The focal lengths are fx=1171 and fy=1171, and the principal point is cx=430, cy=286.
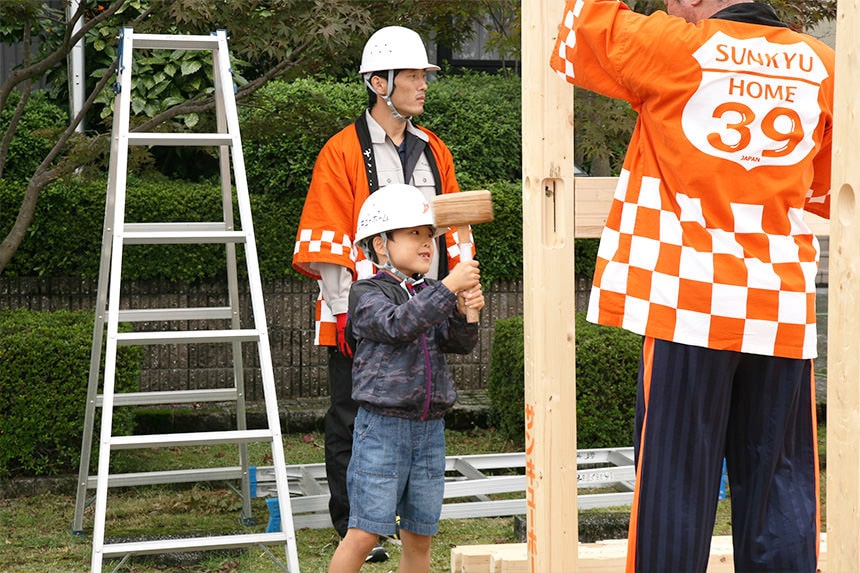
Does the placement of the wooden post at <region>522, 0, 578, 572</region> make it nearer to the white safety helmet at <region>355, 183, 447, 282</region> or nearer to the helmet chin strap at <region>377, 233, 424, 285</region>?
the white safety helmet at <region>355, 183, 447, 282</region>

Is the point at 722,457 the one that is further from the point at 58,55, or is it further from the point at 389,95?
the point at 58,55

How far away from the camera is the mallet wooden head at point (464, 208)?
3.53 metres

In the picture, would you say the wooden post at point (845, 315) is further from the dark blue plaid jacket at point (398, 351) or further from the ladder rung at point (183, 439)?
the ladder rung at point (183, 439)

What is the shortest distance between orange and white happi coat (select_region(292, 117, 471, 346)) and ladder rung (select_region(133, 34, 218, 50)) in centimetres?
67

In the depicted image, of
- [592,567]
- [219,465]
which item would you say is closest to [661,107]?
[592,567]

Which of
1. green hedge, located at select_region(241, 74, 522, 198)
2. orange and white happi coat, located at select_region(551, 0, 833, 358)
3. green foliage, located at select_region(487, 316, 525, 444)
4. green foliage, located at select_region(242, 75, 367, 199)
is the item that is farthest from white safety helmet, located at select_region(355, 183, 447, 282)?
green hedge, located at select_region(241, 74, 522, 198)

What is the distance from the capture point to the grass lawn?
4.95 meters

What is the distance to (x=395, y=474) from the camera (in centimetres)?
392

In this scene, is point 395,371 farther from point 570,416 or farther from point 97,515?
point 97,515

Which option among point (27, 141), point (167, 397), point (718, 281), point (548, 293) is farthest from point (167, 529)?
point (27, 141)

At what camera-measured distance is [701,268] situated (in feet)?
9.84

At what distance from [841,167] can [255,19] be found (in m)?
3.72

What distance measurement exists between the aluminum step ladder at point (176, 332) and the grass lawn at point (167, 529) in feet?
0.50

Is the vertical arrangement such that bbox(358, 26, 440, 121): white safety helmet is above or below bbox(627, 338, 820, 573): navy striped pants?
above
